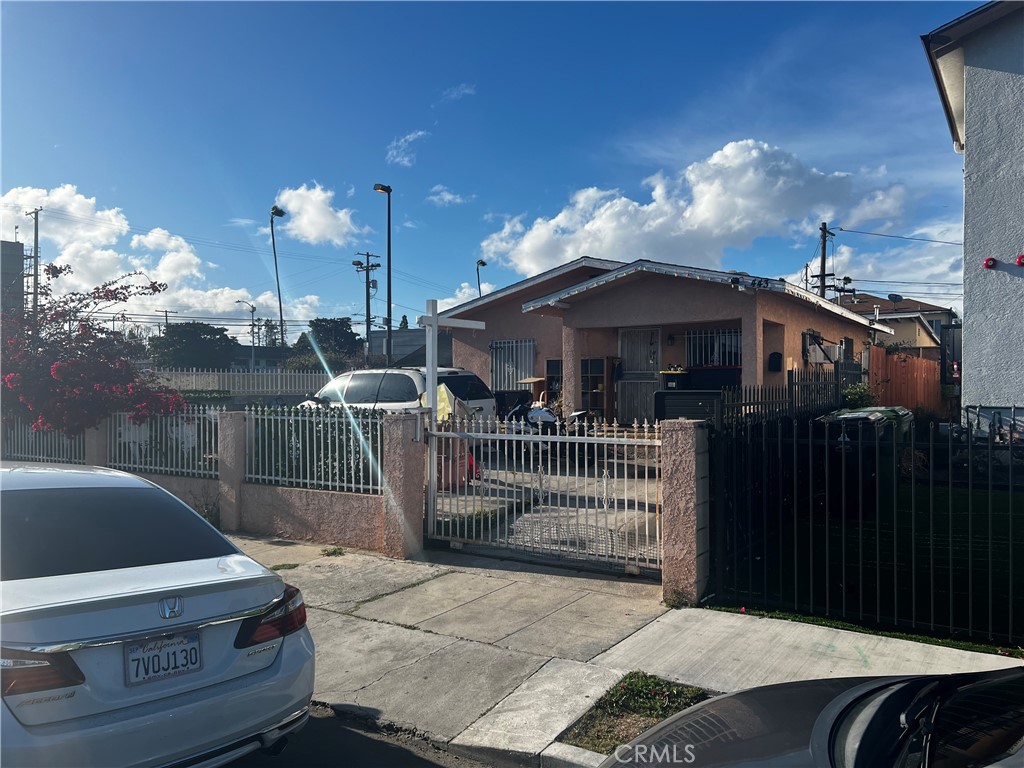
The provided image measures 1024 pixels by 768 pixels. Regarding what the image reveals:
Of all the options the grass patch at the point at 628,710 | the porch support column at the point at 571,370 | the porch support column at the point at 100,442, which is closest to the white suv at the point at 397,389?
the porch support column at the point at 571,370

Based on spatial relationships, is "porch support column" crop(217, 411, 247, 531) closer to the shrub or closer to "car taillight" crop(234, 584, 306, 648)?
"car taillight" crop(234, 584, 306, 648)

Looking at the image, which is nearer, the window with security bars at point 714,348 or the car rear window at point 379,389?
the car rear window at point 379,389

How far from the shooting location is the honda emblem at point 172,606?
10.7ft

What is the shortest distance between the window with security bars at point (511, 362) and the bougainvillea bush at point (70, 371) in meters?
8.10

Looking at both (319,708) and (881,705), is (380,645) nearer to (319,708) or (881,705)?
(319,708)

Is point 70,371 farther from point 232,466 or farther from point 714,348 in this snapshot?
point 714,348

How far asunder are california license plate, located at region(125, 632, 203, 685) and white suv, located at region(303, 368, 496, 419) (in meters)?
8.68

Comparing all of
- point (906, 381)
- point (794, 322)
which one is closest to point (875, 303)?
point (906, 381)

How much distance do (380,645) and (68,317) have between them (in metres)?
9.12

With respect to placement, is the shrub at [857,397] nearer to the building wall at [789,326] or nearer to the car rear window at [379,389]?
the building wall at [789,326]

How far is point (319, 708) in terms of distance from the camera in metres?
4.66

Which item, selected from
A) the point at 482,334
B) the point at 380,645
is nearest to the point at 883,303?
the point at 482,334

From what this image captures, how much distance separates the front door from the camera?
50.7 ft

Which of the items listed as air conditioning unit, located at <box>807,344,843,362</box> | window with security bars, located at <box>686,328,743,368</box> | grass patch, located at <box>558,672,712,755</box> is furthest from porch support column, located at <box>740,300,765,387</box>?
grass patch, located at <box>558,672,712,755</box>
